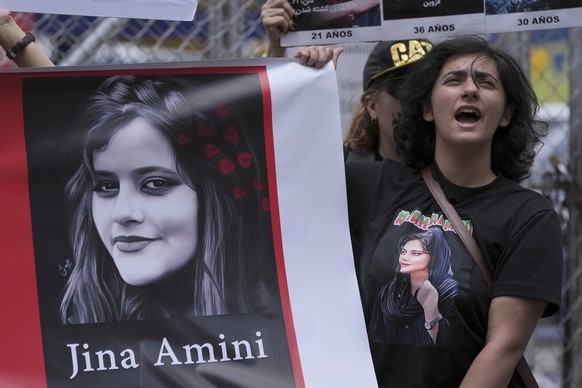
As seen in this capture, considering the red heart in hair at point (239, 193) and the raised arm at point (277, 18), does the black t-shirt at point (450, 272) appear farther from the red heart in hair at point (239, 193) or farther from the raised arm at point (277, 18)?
the raised arm at point (277, 18)

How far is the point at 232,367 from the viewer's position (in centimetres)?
228

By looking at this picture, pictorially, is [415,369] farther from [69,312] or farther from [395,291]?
[69,312]

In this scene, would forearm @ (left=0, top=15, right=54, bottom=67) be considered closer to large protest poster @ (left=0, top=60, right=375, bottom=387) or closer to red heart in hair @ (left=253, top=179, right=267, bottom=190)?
large protest poster @ (left=0, top=60, right=375, bottom=387)

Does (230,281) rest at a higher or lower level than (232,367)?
higher

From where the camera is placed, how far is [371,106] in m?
3.47

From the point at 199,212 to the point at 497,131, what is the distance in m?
0.76

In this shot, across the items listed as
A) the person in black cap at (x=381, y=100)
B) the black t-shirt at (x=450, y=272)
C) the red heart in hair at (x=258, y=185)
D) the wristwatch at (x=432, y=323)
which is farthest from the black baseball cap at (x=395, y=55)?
the wristwatch at (x=432, y=323)

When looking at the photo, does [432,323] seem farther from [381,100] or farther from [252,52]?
[252,52]

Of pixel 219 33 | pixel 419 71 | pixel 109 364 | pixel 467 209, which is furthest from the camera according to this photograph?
pixel 219 33

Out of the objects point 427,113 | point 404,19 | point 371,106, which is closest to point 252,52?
point 371,106

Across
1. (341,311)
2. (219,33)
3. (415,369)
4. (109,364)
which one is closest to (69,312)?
(109,364)

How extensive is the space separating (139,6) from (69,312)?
727 millimetres

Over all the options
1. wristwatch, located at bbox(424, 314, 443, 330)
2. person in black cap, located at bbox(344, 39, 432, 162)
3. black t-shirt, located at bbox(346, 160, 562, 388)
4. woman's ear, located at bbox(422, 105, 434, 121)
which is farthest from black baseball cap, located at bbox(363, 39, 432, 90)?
wristwatch, located at bbox(424, 314, 443, 330)

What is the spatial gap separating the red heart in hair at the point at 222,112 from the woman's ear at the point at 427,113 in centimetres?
49
